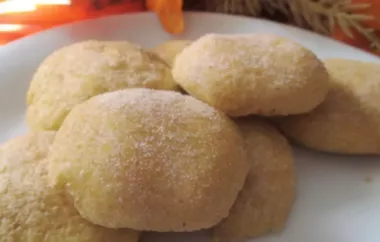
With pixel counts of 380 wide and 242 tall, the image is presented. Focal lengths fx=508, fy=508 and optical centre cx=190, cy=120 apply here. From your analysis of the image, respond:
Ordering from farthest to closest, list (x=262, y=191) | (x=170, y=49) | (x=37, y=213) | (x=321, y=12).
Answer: (x=321, y=12) → (x=170, y=49) → (x=262, y=191) → (x=37, y=213)

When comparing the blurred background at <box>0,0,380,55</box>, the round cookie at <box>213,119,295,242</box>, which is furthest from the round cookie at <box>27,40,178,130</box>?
the blurred background at <box>0,0,380,55</box>

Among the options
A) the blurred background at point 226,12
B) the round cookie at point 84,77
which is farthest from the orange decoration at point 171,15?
the round cookie at point 84,77

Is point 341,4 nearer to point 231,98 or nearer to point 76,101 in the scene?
point 231,98

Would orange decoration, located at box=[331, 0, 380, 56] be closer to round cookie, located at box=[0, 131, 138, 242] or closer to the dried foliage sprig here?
the dried foliage sprig

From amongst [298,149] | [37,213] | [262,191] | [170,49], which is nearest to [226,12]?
[170,49]

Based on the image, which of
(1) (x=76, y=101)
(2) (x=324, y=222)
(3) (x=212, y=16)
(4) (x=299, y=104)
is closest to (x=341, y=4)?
(3) (x=212, y=16)

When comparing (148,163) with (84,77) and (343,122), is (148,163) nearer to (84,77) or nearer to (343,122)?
(84,77)

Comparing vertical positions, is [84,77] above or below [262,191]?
above

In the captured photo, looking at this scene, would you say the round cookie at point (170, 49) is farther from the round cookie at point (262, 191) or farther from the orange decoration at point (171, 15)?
the round cookie at point (262, 191)
